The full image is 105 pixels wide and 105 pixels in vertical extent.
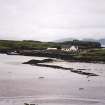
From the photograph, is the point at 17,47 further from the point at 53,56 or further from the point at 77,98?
the point at 77,98

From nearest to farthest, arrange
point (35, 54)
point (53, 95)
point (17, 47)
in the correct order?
point (53, 95)
point (35, 54)
point (17, 47)

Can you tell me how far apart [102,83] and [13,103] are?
19.2m

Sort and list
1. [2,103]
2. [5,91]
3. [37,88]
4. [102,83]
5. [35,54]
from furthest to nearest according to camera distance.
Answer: [35,54] → [102,83] → [37,88] → [5,91] → [2,103]

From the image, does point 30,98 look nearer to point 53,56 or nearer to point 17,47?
point 53,56

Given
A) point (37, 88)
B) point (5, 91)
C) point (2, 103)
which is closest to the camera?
point (2, 103)

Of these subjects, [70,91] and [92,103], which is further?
[70,91]

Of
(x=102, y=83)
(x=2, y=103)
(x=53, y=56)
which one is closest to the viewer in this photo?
(x=2, y=103)

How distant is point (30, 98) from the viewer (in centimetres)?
3125

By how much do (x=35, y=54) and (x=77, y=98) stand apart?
322 ft

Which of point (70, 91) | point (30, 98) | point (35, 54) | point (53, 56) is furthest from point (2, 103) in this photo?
point (35, 54)

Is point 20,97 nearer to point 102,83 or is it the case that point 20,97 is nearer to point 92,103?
point 92,103

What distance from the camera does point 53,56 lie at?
120 m

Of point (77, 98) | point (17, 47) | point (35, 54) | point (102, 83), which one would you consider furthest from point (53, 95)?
point (17, 47)

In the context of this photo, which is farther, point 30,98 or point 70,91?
point 70,91
